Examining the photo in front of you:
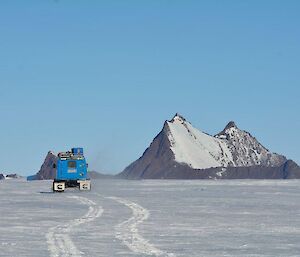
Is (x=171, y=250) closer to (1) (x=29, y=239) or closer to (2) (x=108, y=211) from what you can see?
(1) (x=29, y=239)

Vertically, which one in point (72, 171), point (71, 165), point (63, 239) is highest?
point (71, 165)

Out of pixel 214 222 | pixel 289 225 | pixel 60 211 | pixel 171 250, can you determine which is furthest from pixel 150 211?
pixel 171 250

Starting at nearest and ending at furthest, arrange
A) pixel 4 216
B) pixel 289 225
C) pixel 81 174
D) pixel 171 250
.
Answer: pixel 171 250, pixel 289 225, pixel 4 216, pixel 81 174

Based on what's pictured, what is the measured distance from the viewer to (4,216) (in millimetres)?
27266

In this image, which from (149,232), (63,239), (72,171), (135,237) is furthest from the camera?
(72,171)

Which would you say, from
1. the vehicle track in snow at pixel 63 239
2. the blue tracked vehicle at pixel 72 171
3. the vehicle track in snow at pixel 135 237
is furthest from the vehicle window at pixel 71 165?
the vehicle track in snow at pixel 63 239

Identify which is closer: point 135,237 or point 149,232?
point 135,237

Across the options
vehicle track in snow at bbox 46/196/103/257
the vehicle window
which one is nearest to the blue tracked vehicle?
the vehicle window

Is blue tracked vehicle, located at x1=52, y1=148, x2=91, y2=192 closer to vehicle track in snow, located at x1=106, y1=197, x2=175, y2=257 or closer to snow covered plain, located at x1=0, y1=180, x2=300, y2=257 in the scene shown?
snow covered plain, located at x1=0, y1=180, x2=300, y2=257

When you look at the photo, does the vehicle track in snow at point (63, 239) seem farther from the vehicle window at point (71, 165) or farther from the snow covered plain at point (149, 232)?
the vehicle window at point (71, 165)

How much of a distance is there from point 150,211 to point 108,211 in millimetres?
1791

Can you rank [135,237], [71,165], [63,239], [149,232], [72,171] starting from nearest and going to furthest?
[63,239] < [135,237] < [149,232] < [72,171] < [71,165]

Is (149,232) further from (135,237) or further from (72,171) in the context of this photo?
(72,171)

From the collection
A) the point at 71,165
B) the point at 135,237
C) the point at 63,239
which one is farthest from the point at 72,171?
the point at 63,239
